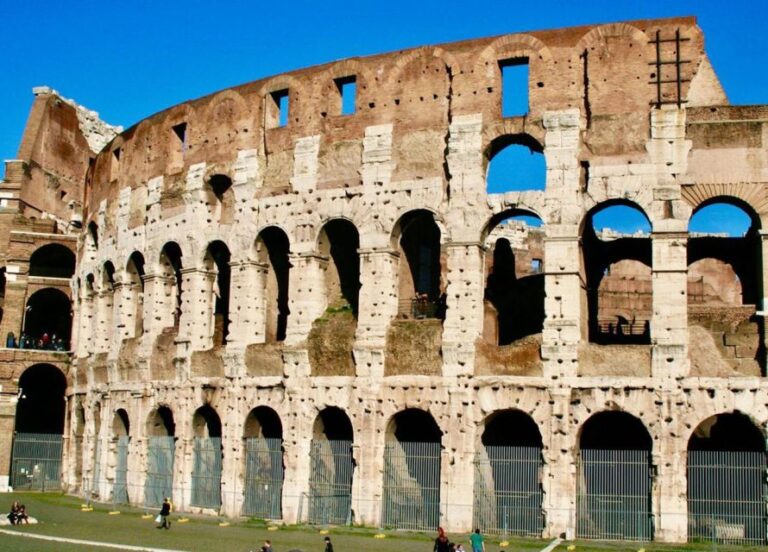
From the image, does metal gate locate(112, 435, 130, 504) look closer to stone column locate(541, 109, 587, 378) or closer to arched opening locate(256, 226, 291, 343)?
arched opening locate(256, 226, 291, 343)

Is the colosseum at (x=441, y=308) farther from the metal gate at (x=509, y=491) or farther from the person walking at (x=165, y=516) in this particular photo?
the person walking at (x=165, y=516)

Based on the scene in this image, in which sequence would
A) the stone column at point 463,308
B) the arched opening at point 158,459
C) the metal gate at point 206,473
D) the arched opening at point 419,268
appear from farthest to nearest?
the arched opening at point 158,459
the metal gate at point 206,473
the arched opening at point 419,268
the stone column at point 463,308

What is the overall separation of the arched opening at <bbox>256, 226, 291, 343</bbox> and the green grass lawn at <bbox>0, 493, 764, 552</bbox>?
4956 millimetres

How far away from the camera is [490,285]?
2672cm

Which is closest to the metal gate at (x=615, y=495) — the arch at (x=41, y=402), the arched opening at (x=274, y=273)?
the arched opening at (x=274, y=273)

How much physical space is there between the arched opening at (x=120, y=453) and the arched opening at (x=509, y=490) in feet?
36.0

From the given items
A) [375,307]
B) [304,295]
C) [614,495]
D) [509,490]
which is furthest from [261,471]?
[614,495]

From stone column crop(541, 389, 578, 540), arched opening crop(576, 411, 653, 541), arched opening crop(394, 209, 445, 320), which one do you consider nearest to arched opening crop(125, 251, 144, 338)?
arched opening crop(394, 209, 445, 320)

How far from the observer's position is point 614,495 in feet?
65.3

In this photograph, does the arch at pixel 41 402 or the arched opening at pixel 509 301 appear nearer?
the arched opening at pixel 509 301

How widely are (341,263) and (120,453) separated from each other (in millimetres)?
8686

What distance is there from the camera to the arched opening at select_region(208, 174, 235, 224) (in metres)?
26.3

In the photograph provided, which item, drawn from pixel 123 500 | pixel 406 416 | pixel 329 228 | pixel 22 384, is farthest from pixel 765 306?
pixel 22 384

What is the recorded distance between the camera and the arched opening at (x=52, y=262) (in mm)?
37938
